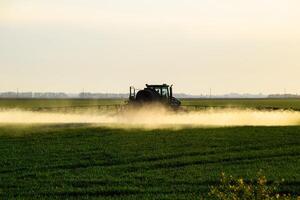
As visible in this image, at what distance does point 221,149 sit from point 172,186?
10235 millimetres

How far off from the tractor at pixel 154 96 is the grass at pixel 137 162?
8503mm

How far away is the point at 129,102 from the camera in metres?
45.7

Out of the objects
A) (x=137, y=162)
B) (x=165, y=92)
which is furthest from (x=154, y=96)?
(x=137, y=162)

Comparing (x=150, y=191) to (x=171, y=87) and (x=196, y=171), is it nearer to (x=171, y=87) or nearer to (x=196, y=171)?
(x=196, y=171)

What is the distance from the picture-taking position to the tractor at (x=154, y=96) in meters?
44.8

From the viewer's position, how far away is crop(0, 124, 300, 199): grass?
656 inches

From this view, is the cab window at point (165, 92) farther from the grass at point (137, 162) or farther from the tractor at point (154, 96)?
the grass at point (137, 162)

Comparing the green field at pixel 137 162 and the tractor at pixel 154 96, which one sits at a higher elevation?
the tractor at pixel 154 96

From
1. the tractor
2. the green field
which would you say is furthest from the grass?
the tractor

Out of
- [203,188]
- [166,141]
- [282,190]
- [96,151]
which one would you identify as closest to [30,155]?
[96,151]

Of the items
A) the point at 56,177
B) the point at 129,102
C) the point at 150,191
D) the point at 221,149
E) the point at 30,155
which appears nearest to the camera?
the point at 150,191

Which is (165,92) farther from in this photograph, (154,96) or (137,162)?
(137,162)

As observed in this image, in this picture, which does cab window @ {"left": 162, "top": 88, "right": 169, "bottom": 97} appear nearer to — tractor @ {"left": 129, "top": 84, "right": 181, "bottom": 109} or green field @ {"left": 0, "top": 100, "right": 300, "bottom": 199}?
tractor @ {"left": 129, "top": 84, "right": 181, "bottom": 109}

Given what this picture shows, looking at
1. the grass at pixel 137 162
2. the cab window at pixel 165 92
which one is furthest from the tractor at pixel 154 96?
the grass at pixel 137 162
